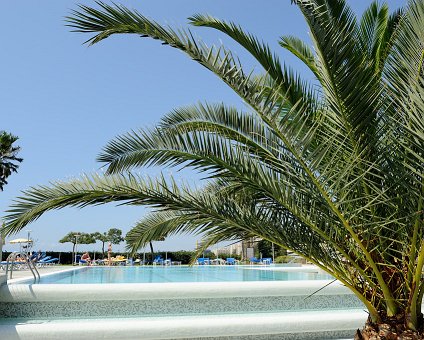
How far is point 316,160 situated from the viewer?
3652 mm

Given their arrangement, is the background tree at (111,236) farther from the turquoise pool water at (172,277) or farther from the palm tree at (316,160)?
the palm tree at (316,160)

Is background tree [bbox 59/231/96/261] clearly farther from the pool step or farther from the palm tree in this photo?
the palm tree

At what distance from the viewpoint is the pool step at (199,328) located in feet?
20.4

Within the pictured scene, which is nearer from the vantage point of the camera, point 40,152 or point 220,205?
point 220,205

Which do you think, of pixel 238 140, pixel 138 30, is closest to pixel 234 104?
pixel 238 140

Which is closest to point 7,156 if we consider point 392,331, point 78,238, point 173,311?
point 78,238

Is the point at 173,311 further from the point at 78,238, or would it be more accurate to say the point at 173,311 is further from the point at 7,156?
the point at 78,238

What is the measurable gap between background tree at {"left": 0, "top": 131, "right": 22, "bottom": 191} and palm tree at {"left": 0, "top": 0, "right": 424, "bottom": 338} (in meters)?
34.8

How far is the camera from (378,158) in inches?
143

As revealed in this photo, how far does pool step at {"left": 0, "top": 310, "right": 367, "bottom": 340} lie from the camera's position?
6215mm

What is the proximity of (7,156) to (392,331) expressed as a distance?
3947 centimetres

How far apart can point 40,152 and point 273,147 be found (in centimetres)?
1805

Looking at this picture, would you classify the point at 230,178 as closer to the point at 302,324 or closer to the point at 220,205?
the point at 220,205

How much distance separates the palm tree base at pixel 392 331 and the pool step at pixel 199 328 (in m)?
3.09
